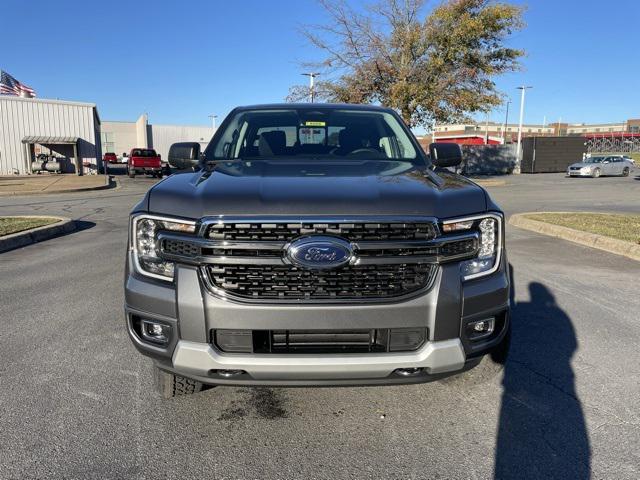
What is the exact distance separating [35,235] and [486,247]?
8122mm

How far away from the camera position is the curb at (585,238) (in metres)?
7.09

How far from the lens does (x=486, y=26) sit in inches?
785

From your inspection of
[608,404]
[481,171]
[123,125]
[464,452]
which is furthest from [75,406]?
[123,125]

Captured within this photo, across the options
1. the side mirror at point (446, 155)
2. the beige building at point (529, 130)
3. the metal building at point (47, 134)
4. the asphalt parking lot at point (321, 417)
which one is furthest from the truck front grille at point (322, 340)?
the beige building at point (529, 130)

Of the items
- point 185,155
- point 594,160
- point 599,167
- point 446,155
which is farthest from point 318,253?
point 594,160

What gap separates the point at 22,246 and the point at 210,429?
6.76 m

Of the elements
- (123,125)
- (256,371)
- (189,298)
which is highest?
(123,125)

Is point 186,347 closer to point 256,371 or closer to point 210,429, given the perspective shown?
point 256,371

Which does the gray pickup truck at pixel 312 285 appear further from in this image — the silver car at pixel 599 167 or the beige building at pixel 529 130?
the beige building at pixel 529 130

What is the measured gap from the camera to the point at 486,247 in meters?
2.56

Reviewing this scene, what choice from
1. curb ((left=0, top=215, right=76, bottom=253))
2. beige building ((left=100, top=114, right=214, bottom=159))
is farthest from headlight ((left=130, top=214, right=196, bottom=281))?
beige building ((left=100, top=114, right=214, bottom=159))

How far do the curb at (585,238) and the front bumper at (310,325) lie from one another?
577 cm

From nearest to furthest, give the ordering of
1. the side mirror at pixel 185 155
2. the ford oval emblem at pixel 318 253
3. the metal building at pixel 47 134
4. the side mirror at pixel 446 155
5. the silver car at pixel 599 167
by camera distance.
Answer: the ford oval emblem at pixel 318 253 < the side mirror at pixel 446 155 < the side mirror at pixel 185 155 < the silver car at pixel 599 167 < the metal building at pixel 47 134

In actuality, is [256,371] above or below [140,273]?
below
